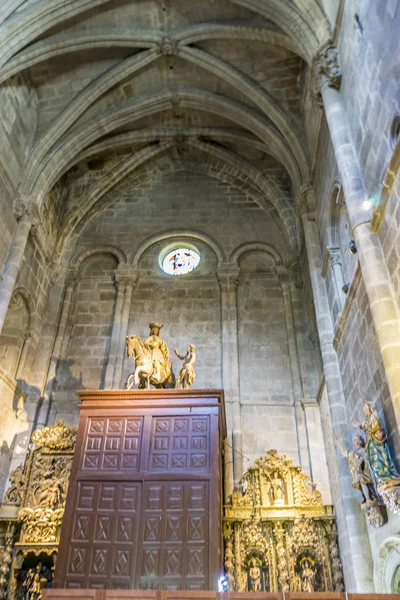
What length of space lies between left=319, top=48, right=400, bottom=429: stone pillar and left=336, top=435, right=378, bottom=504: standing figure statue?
1674mm

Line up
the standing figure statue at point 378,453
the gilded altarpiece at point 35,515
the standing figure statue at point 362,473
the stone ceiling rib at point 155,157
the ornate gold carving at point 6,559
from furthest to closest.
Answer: the stone ceiling rib at point 155,157 → the gilded altarpiece at point 35,515 → the ornate gold carving at point 6,559 → the standing figure statue at point 362,473 → the standing figure statue at point 378,453

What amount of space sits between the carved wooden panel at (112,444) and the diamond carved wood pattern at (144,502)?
2 cm

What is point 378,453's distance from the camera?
701cm

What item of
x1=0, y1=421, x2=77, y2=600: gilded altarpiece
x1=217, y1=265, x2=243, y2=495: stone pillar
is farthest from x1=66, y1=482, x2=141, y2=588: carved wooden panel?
x1=217, y1=265, x2=243, y2=495: stone pillar

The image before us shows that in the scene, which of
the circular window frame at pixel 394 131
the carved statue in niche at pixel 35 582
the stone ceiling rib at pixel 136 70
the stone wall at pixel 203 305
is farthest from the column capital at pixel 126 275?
the circular window frame at pixel 394 131

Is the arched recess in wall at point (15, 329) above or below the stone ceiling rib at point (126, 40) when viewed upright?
below

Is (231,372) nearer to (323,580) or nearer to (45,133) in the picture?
(323,580)

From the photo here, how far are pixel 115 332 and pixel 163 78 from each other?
23.3ft

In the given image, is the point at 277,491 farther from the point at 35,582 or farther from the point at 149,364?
the point at 35,582

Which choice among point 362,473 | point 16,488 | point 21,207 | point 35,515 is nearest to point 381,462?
point 362,473

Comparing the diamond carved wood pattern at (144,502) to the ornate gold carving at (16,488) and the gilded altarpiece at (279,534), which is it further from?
the ornate gold carving at (16,488)

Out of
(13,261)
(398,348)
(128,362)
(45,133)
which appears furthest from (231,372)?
(45,133)

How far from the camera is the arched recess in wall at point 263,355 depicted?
1216cm

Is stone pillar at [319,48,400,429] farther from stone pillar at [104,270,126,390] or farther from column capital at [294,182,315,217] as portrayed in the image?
stone pillar at [104,270,126,390]
